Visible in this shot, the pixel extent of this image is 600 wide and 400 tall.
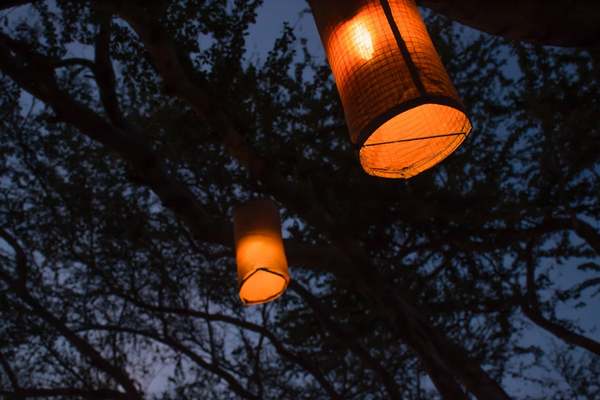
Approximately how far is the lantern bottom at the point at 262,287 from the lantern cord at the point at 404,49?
2193 millimetres

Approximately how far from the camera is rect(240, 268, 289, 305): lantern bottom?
3.59 metres

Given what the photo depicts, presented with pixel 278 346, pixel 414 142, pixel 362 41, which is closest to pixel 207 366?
pixel 278 346

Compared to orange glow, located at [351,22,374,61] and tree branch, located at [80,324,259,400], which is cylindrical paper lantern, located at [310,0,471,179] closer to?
orange glow, located at [351,22,374,61]

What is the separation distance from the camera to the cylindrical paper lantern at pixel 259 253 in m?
3.42

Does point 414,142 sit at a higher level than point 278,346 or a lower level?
lower

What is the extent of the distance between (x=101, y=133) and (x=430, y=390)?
12767mm

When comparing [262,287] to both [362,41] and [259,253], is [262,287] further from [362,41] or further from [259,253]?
[362,41]

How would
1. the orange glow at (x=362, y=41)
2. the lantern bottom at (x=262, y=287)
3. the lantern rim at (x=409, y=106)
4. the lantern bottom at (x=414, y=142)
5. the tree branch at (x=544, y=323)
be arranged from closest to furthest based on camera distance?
1. the lantern rim at (x=409, y=106)
2. the orange glow at (x=362, y=41)
3. the lantern bottom at (x=414, y=142)
4. the lantern bottom at (x=262, y=287)
5. the tree branch at (x=544, y=323)

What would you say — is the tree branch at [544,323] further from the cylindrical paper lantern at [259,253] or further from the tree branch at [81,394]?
the tree branch at [81,394]

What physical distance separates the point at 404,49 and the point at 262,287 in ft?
7.96

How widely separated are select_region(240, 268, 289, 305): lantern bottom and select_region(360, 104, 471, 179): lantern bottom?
5.79 feet

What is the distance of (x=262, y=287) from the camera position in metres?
3.70

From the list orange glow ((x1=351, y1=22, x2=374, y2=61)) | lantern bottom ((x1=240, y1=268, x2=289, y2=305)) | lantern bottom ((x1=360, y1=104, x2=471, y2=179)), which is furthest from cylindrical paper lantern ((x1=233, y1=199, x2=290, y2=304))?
orange glow ((x1=351, y1=22, x2=374, y2=61))

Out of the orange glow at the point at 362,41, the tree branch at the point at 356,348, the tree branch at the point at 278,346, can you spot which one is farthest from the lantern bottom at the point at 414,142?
the tree branch at the point at 278,346
